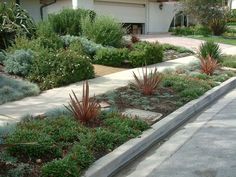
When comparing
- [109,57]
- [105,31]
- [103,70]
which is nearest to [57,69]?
[103,70]

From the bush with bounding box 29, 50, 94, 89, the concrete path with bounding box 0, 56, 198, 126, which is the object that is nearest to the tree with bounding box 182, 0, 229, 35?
the concrete path with bounding box 0, 56, 198, 126

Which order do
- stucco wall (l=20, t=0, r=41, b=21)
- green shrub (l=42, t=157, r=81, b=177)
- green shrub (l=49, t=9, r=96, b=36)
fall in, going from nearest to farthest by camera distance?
1. green shrub (l=42, t=157, r=81, b=177)
2. green shrub (l=49, t=9, r=96, b=36)
3. stucco wall (l=20, t=0, r=41, b=21)

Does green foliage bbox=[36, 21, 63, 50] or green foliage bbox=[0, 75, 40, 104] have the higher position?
green foliage bbox=[36, 21, 63, 50]

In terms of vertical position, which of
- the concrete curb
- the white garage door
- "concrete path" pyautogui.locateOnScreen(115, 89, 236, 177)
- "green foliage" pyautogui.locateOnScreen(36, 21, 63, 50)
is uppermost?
the white garage door

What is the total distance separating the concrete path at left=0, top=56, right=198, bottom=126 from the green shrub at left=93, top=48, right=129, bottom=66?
5.00ft

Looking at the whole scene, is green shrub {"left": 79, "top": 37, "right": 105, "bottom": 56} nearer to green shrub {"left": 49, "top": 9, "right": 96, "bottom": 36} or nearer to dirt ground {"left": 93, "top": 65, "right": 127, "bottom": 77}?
dirt ground {"left": 93, "top": 65, "right": 127, "bottom": 77}

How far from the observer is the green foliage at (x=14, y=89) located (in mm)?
8992

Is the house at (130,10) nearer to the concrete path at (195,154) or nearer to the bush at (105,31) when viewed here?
the bush at (105,31)

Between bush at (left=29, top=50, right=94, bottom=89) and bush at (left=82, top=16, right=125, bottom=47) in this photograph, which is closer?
bush at (left=29, top=50, right=94, bottom=89)

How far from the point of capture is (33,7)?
83.0 ft

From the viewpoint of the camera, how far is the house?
25219mm

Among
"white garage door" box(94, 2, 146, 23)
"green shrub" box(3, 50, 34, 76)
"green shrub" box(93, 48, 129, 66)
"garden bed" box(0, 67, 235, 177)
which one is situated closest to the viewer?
"garden bed" box(0, 67, 235, 177)

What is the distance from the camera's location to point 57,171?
4.75m

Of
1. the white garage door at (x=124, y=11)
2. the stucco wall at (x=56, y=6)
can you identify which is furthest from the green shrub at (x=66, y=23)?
the white garage door at (x=124, y=11)
